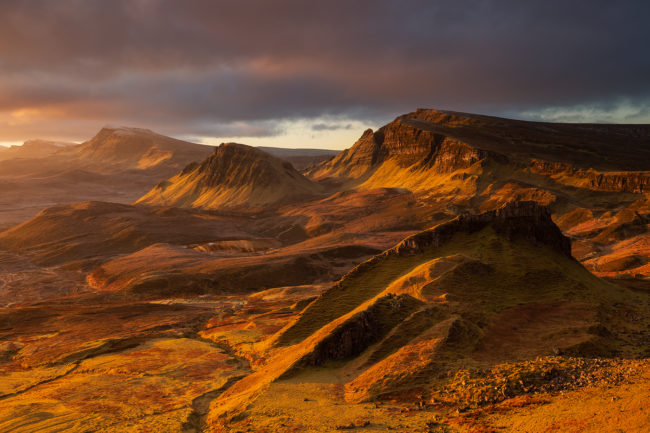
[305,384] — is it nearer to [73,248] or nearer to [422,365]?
[422,365]

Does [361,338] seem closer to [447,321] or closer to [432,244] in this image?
[447,321]

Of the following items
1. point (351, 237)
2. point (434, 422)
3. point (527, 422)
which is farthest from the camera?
point (351, 237)

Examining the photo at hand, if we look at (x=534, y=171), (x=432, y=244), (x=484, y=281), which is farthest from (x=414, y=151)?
(x=484, y=281)

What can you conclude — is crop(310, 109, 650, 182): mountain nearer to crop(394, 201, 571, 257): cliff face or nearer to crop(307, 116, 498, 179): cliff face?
crop(307, 116, 498, 179): cliff face

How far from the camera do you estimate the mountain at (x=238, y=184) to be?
170 m

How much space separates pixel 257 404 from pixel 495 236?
21.5m

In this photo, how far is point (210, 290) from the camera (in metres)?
75.2

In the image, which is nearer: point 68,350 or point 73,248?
point 68,350

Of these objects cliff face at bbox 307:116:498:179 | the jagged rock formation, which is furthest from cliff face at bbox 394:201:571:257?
cliff face at bbox 307:116:498:179

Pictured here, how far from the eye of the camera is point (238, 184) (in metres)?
179

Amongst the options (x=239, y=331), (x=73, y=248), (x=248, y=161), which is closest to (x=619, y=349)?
(x=239, y=331)

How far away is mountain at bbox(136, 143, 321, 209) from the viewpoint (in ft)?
557

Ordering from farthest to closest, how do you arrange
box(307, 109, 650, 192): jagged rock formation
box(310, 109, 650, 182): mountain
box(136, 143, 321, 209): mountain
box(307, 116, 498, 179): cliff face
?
box(136, 143, 321, 209): mountain, box(307, 116, 498, 179): cliff face, box(310, 109, 650, 182): mountain, box(307, 109, 650, 192): jagged rock formation

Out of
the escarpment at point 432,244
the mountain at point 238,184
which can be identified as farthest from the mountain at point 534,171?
the mountain at point 238,184
